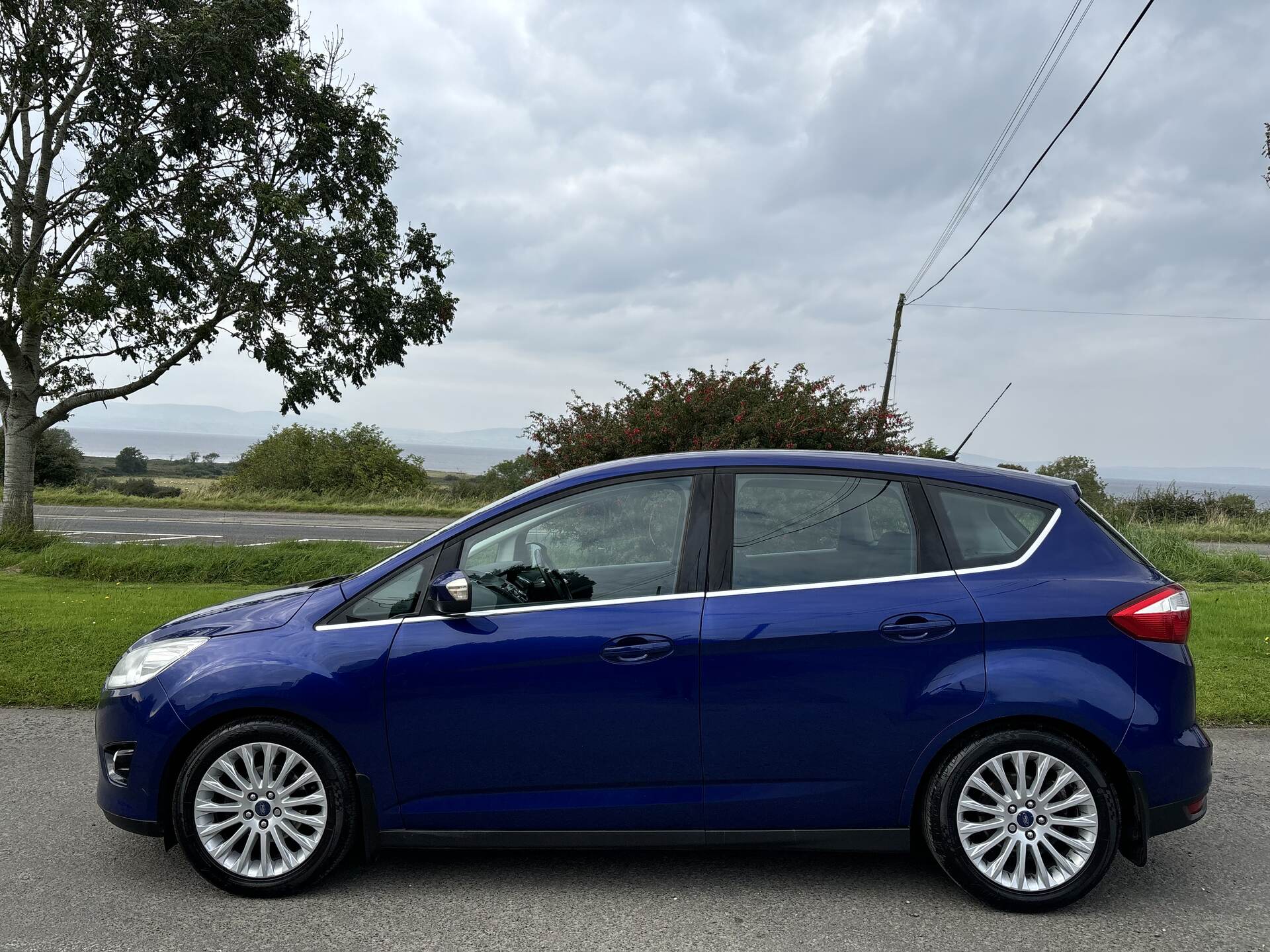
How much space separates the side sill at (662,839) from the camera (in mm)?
3564

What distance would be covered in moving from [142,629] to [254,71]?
31.4 ft

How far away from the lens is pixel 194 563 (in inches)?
488

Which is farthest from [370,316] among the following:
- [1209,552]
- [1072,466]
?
[1072,466]

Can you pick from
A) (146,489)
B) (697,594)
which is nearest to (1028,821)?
(697,594)

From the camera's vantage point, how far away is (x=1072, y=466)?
1523 inches

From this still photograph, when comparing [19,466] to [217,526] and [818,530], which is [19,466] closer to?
[217,526]

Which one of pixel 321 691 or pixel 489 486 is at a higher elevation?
pixel 489 486

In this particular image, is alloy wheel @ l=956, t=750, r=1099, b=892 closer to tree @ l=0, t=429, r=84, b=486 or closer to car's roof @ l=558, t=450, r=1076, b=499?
car's roof @ l=558, t=450, r=1076, b=499

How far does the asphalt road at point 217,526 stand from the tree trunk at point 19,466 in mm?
761

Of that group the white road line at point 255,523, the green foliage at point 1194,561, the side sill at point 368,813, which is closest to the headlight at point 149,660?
the side sill at point 368,813

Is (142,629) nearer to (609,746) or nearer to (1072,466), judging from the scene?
(609,746)

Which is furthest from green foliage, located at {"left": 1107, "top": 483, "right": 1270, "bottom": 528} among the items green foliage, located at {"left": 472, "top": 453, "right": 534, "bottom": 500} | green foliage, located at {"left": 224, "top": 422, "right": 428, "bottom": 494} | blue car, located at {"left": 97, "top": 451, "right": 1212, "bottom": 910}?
green foliage, located at {"left": 224, "top": 422, "right": 428, "bottom": 494}

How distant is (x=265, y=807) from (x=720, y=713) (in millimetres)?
1777

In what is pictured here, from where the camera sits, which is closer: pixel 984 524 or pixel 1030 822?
pixel 1030 822
